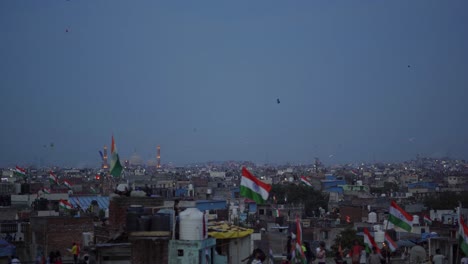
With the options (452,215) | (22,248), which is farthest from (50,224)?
(452,215)

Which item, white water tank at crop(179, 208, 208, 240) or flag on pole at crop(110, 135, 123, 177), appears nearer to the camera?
white water tank at crop(179, 208, 208, 240)

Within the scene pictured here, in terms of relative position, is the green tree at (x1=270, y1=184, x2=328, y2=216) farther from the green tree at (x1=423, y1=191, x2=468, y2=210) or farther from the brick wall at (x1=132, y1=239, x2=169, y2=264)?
the brick wall at (x1=132, y1=239, x2=169, y2=264)

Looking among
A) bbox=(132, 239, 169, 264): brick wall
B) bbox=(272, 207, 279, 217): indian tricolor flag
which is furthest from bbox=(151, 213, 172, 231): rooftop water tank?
bbox=(272, 207, 279, 217): indian tricolor flag

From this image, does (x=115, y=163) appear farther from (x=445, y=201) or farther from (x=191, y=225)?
(x=445, y=201)

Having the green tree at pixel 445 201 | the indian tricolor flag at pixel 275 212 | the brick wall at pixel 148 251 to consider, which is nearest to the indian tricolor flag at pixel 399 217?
the brick wall at pixel 148 251

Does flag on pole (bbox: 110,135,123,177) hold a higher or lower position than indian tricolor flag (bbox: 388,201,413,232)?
higher

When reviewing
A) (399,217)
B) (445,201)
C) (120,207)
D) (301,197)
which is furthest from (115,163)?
(301,197)
